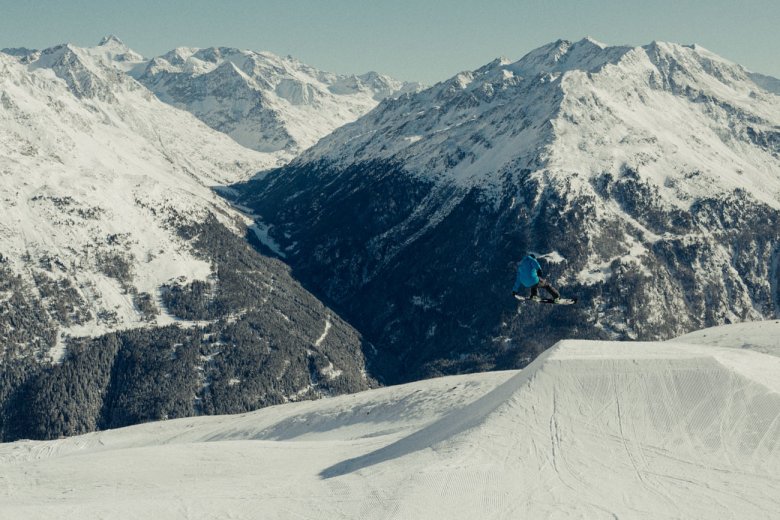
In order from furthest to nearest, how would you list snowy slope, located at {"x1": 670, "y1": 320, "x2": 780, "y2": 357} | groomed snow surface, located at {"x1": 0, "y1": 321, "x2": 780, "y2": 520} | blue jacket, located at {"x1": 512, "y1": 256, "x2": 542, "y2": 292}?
snowy slope, located at {"x1": 670, "y1": 320, "x2": 780, "y2": 357}
groomed snow surface, located at {"x1": 0, "y1": 321, "x2": 780, "y2": 520}
blue jacket, located at {"x1": 512, "y1": 256, "x2": 542, "y2": 292}

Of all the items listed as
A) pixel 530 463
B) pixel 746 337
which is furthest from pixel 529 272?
pixel 746 337

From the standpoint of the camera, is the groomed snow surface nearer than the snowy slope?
Answer: Yes

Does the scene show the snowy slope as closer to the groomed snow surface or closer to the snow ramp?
the groomed snow surface

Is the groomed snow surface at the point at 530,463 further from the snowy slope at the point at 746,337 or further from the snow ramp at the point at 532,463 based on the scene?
the snowy slope at the point at 746,337

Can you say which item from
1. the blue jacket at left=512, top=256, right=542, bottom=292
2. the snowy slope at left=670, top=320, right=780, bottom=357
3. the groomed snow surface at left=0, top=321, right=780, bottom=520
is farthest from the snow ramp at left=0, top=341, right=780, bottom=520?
the snowy slope at left=670, top=320, right=780, bottom=357

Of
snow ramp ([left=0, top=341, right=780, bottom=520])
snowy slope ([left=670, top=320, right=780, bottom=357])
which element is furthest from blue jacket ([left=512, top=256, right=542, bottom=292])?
snowy slope ([left=670, top=320, right=780, bottom=357])

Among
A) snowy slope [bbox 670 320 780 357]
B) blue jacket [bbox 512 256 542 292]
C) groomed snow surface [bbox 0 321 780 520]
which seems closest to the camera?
blue jacket [bbox 512 256 542 292]

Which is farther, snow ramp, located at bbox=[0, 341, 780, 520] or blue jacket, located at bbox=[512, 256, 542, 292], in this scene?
snow ramp, located at bbox=[0, 341, 780, 520]

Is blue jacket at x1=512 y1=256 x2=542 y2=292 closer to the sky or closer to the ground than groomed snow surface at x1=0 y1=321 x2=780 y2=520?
closer to the sky

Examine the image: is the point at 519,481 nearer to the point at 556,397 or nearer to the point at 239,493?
the point at 556,397
